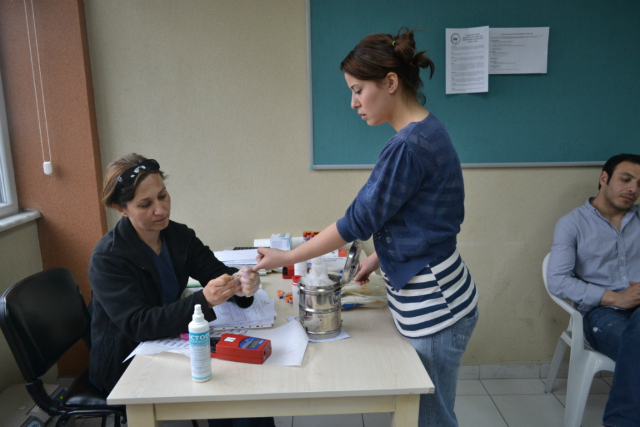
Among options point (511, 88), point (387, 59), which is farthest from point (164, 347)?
point (511, 88)

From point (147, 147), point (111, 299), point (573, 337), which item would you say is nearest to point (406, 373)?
point (111, 299)

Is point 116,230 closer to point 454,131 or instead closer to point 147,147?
point 147,147

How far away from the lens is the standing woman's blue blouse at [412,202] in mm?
1188

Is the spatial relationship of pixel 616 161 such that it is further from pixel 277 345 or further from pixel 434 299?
pixel 277 345

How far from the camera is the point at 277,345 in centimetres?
135

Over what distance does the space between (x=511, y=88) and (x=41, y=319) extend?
8.34 feet

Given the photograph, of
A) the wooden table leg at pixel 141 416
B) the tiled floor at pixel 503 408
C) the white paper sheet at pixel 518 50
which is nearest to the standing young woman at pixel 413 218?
the wooden table leg at pixel 141 416

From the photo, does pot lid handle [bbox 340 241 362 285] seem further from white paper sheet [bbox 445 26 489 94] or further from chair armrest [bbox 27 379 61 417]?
white paper sheet [bbox 445 26 489 94]

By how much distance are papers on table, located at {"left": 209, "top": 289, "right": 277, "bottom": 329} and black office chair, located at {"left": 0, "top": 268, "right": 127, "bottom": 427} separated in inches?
19.8

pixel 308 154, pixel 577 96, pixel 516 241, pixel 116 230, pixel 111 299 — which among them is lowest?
pixel 516 241

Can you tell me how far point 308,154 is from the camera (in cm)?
259

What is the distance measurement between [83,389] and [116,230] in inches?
25.2

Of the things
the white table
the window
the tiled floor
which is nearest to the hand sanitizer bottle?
the white table

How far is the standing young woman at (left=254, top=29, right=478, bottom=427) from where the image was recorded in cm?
120
